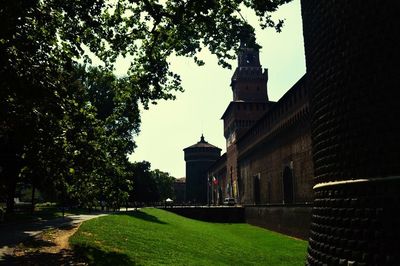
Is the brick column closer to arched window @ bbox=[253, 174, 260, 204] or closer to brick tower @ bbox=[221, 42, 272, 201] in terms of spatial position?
arched window @ bbox=[253, 174, 260, 204]

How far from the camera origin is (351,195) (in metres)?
7.45

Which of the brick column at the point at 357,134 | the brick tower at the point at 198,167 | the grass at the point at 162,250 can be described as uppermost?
the brick tower at the point at 198,167

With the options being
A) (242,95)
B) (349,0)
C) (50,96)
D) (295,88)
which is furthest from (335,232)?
(242,95)

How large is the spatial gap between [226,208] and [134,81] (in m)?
32.1

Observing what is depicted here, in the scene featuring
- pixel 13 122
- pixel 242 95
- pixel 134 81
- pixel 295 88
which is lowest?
pixel 13 122

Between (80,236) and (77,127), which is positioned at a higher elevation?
(77,127)

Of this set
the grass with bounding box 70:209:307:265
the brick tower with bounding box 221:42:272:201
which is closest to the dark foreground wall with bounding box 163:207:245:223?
the brick tower with bounding box 221:42:272:201

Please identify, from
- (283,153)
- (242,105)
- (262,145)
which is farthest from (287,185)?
(242,105)

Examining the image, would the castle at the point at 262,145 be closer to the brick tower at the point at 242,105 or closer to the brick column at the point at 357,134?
the brick tower at the point at 242,105

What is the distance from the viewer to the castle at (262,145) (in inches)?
985

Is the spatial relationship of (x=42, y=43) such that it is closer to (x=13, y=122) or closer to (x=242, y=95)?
(x=13, y=122)

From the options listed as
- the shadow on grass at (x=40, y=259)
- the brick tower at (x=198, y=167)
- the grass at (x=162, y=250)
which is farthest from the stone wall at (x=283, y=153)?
the brick tower at (x=198, y=167)

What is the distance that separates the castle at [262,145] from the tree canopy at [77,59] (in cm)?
122

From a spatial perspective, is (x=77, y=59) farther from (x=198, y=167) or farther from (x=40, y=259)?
(x=198, y=167)
